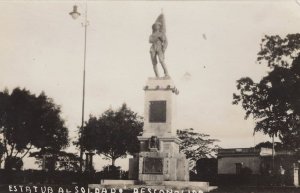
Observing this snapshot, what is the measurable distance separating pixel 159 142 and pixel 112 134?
28.4m

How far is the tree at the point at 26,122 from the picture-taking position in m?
38.8

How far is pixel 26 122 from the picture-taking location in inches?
1563

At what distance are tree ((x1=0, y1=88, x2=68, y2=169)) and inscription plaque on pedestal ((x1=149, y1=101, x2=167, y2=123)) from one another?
19166 mm

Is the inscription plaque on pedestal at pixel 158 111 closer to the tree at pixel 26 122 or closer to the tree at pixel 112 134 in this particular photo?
the tree at pixel 26 122

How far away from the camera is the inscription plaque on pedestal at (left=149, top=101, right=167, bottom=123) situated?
22828 millimetres

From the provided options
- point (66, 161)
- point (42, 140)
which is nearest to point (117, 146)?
point (66, 161)

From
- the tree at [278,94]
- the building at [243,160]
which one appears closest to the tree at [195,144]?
the building at [243,160]

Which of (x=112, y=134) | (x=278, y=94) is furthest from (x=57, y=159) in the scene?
(x=278, y=94)

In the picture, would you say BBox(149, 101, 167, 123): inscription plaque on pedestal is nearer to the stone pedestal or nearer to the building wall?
the stone pedestal

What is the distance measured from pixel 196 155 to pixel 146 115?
45317 mm

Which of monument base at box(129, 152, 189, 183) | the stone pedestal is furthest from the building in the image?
monument base at box(129, 152, 189, 183)

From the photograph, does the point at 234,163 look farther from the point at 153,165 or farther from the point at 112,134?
the point at 153,165

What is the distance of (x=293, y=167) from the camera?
5297 cm

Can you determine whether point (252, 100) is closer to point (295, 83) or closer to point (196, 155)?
point (295, 83)
